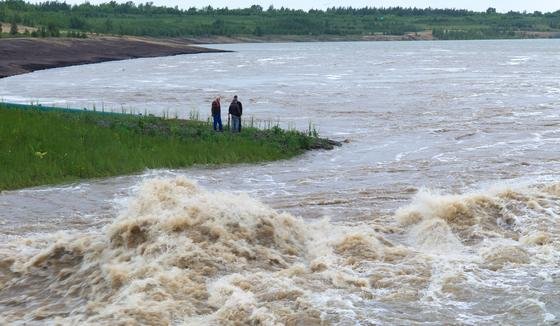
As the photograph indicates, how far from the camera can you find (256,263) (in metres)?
15.1

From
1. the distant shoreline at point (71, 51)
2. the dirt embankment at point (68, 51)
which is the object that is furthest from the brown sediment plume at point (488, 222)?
the dirt embankment at point (68, 51)

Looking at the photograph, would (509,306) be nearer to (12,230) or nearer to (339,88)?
(12,230)

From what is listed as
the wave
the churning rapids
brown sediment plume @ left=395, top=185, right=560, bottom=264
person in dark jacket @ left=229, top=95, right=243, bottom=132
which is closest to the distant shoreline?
person in dark jacket @ left=229, top=95, right=243, bottom=132

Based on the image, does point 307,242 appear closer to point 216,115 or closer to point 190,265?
point 190,265

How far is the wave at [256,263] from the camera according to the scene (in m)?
12.9

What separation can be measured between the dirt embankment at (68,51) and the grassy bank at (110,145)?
150 feet

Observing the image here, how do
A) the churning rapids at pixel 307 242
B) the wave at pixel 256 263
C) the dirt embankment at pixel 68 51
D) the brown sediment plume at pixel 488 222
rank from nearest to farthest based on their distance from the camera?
the wave at pixel 256 263 → the churning rapids at pixel 307 242 → the brown sediment plume at pixel 488 222 → the dirt embankment at pixel 68 51

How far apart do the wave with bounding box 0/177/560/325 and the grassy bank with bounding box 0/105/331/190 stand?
6.66 m

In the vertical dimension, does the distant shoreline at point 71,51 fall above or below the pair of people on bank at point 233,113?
below

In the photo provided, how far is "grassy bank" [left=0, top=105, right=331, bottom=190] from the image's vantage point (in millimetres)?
23797

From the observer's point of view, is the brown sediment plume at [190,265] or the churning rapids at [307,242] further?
the churning rapids at [307,242]

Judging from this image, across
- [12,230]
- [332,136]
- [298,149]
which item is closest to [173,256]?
[12,230]

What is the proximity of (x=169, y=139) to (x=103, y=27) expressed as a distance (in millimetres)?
117038

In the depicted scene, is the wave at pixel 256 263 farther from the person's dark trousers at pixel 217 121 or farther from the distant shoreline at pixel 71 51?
the distant shoreline at pixel 71 51
